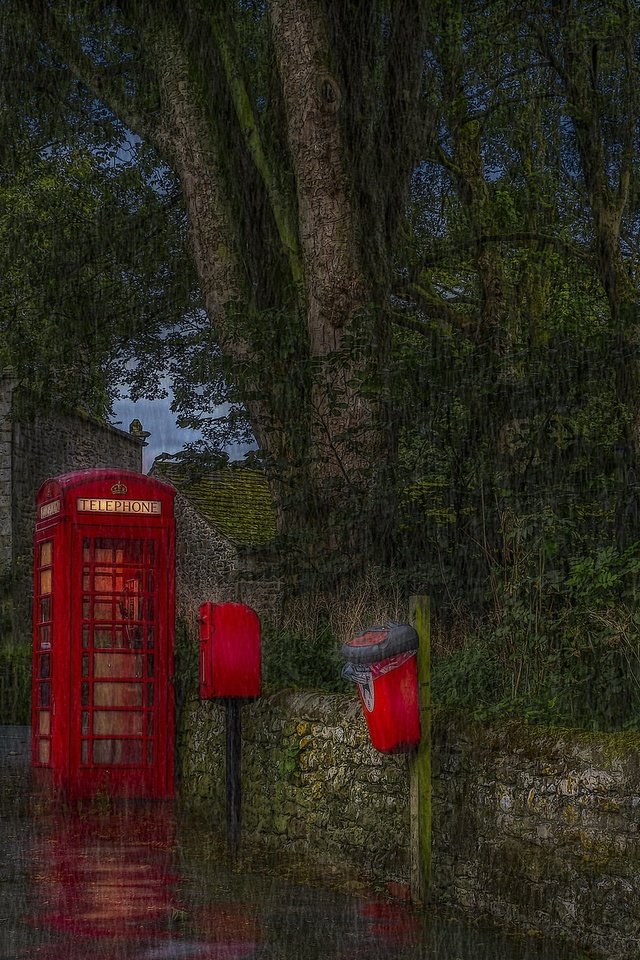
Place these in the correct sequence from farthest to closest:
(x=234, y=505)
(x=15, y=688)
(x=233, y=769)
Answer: (x=234, y=505)
(x=15, y=688)
(x=233, y=769)

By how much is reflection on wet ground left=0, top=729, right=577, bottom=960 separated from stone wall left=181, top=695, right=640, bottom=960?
0.24 m

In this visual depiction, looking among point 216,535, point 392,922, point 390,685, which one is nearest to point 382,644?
point 390,685

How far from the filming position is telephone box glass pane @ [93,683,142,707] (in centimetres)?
973

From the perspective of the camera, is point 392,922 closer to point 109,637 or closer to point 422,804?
point 422,804

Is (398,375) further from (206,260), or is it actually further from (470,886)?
(470,886)

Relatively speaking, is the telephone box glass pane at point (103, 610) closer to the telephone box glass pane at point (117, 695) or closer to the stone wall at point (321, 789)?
the telephone box glass pane at point (117, 695)

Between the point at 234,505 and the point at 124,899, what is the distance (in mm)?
22117

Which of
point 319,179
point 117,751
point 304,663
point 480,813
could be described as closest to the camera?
point 480,813

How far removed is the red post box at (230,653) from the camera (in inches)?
313

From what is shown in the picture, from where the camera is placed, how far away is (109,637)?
32.2 feet

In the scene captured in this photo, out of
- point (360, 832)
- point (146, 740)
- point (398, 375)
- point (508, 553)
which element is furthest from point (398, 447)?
point (360, 832)

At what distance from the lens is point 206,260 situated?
42.5ft

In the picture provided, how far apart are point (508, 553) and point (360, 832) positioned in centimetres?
213

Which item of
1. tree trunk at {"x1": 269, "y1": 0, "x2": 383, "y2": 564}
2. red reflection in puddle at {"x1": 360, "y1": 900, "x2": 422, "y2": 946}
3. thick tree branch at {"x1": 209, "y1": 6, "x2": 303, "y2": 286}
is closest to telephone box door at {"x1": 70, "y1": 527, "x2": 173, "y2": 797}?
tree trunk at {"x1": 269, "y1": 0, "x2": 383, "y2": 564}
